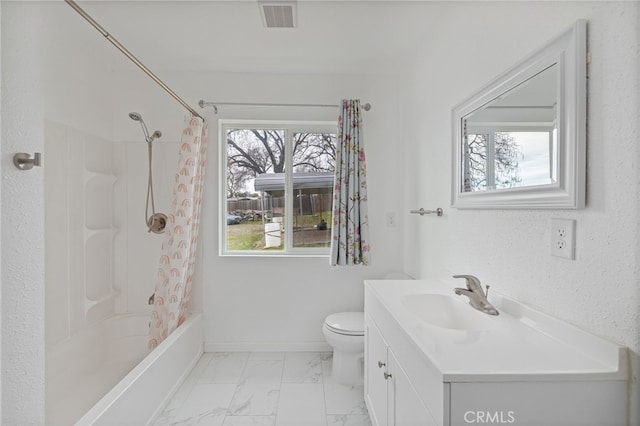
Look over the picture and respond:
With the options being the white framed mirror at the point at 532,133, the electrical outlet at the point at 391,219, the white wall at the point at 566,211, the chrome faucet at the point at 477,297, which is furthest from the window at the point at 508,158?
the electrical outlet at the point at 391,219

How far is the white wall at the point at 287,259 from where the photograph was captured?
95.5 inches

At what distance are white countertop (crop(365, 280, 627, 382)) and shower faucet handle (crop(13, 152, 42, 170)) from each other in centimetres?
131

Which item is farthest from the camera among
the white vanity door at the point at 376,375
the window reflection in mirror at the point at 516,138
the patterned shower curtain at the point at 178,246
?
the patterned shower curtain at the point at 178,246

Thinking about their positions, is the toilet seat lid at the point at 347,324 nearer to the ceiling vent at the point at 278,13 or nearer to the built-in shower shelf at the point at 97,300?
the built-in shower shelf at the point at 97,300

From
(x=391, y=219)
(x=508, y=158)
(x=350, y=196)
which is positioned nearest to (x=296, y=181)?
(x=350, y=196)

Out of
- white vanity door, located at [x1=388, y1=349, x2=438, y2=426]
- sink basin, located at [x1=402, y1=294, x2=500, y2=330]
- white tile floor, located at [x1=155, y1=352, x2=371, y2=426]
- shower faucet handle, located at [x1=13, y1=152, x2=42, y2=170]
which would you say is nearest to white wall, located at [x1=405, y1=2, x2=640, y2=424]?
sink basin, located at [x1=402, y1=294, x2=500, y2=330]

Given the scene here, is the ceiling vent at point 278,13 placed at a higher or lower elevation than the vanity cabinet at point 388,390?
higher

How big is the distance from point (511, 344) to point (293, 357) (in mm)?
1836

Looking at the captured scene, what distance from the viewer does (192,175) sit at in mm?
2125

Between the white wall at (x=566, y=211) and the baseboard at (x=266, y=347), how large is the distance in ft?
4.15

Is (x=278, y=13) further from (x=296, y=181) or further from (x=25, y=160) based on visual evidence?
(x=25, y=160)

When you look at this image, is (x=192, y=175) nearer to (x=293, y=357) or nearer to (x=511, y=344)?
(x=293, y=357)

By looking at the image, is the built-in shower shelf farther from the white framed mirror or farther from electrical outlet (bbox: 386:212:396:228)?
the white framed mirror

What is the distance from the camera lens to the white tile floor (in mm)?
1680
